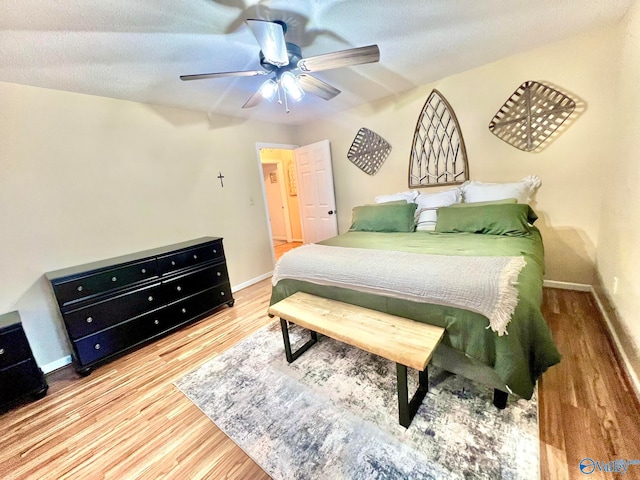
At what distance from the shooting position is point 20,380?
6.14 feet

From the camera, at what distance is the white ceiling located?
1.49 metres

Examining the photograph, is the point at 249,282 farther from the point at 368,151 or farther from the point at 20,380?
the point at 368,151

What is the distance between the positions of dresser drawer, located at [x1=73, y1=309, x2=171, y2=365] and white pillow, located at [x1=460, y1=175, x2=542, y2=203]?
3441 mm

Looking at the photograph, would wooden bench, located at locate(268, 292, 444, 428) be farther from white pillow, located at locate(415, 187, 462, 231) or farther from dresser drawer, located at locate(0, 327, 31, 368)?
dresser drawer, located at locate(0, 327, 31, 368)

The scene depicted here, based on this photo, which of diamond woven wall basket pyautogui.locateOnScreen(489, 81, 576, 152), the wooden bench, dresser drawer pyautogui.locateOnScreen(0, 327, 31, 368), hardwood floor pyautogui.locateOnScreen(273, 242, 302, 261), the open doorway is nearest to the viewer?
the wooden bench

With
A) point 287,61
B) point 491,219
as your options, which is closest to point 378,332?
point 491,219

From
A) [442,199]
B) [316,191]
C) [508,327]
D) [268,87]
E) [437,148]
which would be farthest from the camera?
[316,191]

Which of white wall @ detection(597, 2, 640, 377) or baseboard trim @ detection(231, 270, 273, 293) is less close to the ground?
white wall @ detection(597, 2, 640, 377)

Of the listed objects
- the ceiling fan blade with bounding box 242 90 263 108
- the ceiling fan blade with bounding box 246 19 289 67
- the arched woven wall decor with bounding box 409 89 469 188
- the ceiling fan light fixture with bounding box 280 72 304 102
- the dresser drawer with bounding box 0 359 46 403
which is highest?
the ceiling fan blade with bounding box 246 19 289 67

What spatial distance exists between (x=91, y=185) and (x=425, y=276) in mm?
3024

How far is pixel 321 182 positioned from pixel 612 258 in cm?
332

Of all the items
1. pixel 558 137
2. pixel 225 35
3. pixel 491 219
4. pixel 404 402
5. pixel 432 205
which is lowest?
pixel 404 402

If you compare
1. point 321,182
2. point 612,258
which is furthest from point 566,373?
point 321,182

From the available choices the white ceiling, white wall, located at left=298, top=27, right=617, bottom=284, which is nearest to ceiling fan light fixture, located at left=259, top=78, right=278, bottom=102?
the white ceiling
